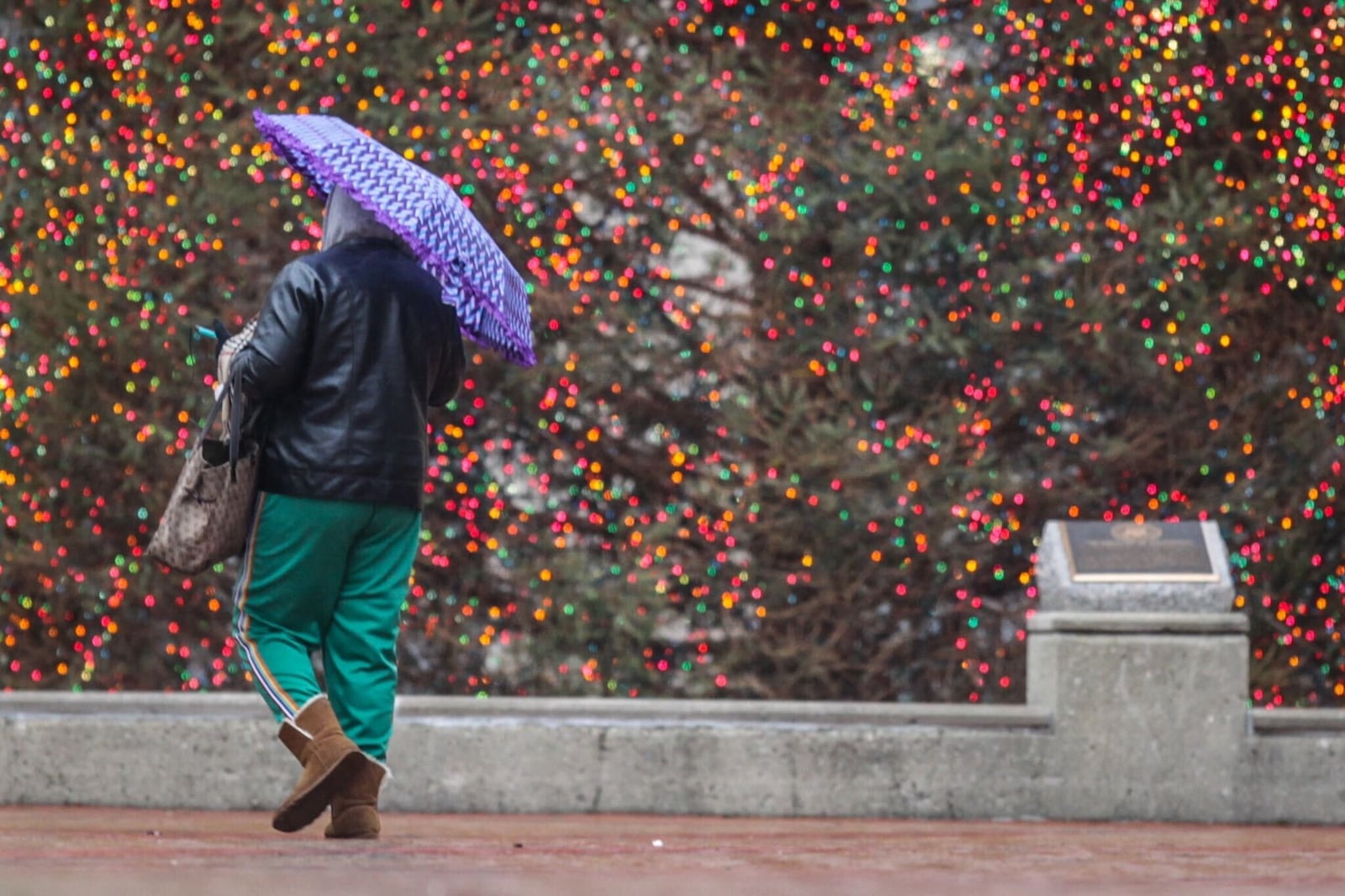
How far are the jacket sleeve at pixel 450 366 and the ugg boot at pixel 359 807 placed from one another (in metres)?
1.18

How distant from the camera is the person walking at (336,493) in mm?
5879

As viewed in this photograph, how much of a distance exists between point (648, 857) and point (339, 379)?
1.64 metres

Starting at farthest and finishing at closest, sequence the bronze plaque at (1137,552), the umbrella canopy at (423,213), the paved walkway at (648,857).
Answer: the bronze plaque at (1137,552)
the umbrella canopy at (423,213)
the paved walkway at (648,857)

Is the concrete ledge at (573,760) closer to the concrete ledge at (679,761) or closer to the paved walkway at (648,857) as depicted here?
the concrete ledge at (679,761)

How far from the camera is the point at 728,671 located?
33.6 feet

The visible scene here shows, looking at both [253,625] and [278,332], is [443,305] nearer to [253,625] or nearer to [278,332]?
[278,332]

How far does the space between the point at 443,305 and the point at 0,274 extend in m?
4.90

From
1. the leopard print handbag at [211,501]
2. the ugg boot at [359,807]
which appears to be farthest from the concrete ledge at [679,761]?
the leopard print handbag at [211,501]

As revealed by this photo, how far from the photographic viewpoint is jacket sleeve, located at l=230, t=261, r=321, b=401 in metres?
5.82

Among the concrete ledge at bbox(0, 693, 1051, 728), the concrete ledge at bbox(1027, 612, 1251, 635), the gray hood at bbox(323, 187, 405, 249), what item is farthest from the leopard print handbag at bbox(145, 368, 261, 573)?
the concrete ledge at bbox(1027, 612, 1251, 635)

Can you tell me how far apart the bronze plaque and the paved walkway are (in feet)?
3.36

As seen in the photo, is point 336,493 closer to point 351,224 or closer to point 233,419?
point 233,419

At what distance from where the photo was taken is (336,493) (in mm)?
5922

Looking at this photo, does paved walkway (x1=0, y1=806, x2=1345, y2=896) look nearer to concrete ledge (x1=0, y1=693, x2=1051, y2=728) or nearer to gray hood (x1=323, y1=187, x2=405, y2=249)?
concrete ledge (x1=0, y1=693, x2=1051, y2=728)
